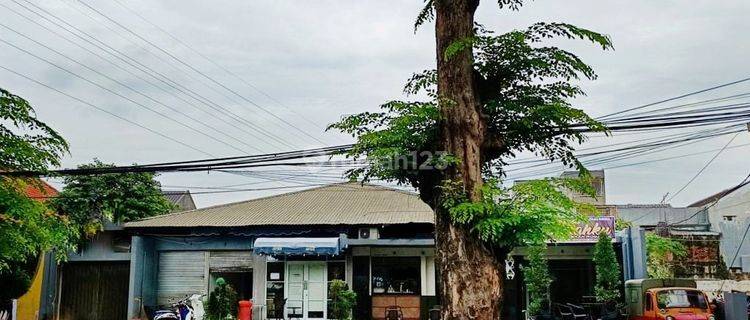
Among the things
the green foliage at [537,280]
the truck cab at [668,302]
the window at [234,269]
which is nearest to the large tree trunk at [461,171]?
the truck cab at [668,302]

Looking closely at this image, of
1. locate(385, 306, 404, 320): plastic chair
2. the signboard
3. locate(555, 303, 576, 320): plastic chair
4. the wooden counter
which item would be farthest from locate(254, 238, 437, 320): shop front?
the signboard

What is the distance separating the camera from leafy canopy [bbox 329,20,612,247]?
7.11 meters

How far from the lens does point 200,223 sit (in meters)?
20.2

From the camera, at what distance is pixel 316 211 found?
827 inches

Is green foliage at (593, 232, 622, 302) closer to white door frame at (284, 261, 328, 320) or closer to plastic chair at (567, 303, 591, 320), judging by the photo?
plastic chair at (567, 303, 591, 320)

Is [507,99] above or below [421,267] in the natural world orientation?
above

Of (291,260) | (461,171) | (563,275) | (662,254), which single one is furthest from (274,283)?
(662,254)

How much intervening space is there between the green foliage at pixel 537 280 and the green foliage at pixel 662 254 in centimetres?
737

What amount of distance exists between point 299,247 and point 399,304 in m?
3.41

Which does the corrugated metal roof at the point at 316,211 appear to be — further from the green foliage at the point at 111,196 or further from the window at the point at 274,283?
the green foliage at the point at 111,196

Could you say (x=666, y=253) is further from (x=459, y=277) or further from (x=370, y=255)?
(x=459, y=277)

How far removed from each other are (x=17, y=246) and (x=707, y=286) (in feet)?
66.7

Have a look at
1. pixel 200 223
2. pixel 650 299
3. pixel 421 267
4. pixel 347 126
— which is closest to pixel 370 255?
pixel 421 267

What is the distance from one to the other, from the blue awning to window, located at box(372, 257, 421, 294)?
1942 mm
